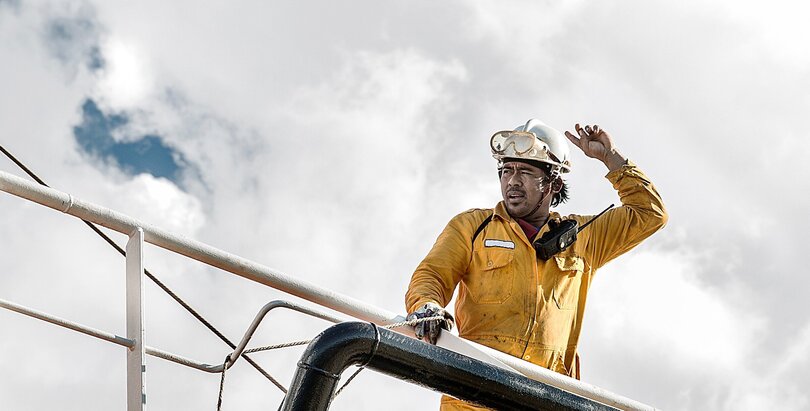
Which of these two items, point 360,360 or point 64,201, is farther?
point 64,201

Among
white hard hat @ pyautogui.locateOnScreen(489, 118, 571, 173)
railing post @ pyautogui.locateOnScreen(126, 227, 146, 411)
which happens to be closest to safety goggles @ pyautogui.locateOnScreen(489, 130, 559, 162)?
white hard hat @ pyautogui.locateOnScreen(489, 118, 571, 173)

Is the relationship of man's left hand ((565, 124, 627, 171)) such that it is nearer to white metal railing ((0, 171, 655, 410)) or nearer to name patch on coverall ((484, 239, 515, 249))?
name patch on coverall ((484, 239, 515, 249))

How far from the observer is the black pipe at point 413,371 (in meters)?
1.68

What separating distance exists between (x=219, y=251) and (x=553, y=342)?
1.91m

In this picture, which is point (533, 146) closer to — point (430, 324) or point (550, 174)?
point (550, 174)

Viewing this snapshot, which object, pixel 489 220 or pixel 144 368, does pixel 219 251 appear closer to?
Result: pixel 144 368

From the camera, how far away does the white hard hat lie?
525cm

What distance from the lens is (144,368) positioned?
3.00 metres

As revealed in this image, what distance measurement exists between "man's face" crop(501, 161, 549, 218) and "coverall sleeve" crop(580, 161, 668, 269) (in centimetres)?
30

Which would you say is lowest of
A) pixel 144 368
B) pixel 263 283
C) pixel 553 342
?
pixel 144 368

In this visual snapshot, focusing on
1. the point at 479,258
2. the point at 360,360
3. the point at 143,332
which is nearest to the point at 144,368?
the point at 143,332

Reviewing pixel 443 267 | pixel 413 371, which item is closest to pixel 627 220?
pixel 443 267

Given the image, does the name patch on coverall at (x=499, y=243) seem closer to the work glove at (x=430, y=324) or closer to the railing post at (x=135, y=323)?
the work glove at (x=430, y=324)

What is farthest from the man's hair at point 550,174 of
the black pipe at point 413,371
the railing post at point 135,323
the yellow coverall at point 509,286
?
the black pipe at point 413,371
